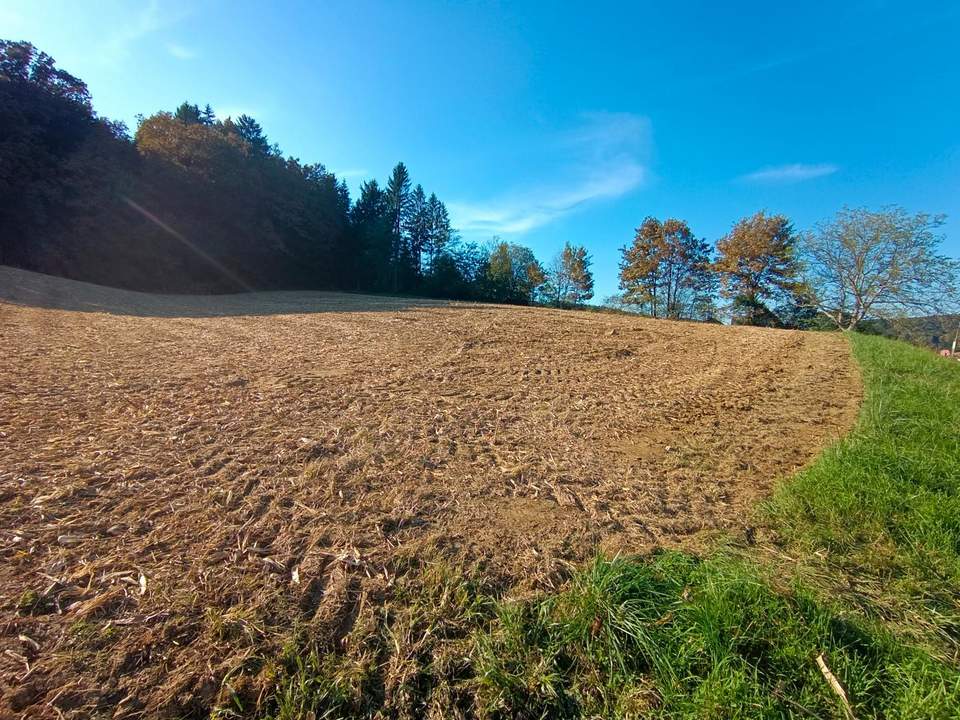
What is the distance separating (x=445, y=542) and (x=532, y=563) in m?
0.42

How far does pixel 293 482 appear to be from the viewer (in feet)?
7.14

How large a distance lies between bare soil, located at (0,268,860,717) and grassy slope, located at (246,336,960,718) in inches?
6.4

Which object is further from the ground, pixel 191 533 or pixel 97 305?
pixel 97 305

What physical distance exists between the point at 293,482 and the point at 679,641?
2002 millimetres

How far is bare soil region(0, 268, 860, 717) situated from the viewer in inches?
50.4

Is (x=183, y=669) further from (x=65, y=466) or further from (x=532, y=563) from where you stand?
(x=65, y=466)

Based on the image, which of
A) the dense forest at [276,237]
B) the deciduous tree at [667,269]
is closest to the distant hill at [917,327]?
the dense forest at [276,237]

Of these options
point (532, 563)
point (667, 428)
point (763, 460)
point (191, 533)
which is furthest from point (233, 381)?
point (763, 460)

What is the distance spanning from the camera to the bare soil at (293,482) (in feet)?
4.20

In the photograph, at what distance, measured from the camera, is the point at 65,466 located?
2.15 m

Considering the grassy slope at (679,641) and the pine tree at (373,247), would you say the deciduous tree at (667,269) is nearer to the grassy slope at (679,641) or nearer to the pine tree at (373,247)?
the pine tree at (373,247)

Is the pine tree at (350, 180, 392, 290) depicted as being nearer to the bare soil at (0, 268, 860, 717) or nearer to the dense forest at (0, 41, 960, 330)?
the dense forest at (0, 41, 960, 330)

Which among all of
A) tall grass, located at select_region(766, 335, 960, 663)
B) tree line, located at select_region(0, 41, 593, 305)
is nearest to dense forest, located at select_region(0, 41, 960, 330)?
tree line, located at select_region(0, 41, 593, 305)

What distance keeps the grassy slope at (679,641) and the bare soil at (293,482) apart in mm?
163
